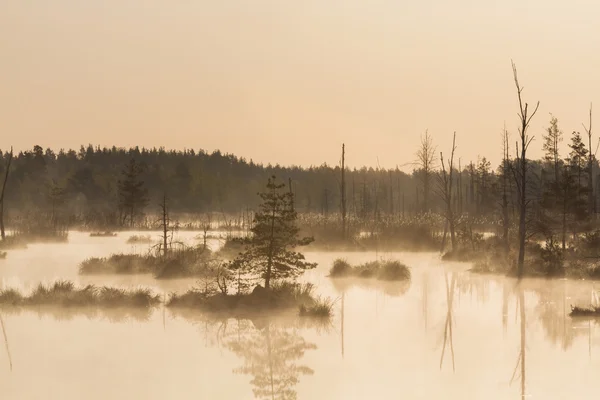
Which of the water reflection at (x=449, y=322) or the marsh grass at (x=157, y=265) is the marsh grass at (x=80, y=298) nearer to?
the marsh grass at (x=157, y=265)

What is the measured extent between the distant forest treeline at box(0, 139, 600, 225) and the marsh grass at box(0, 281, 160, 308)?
49.3 m

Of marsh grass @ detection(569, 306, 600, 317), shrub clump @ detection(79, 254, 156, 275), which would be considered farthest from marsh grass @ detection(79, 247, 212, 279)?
marsh grass @ detection(569, 306, 600, 317)

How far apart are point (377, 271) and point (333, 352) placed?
14872mm

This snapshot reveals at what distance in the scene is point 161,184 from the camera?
415 feet

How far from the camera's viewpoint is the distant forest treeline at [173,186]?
317ft

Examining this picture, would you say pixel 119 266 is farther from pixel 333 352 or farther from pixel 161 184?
pixel 161 184

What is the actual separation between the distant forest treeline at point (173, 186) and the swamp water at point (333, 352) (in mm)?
52615

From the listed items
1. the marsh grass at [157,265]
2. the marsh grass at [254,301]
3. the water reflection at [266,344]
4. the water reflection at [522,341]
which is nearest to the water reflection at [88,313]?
the water reflection at [266,344]

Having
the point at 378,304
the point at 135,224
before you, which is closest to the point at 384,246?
the point at 378,304

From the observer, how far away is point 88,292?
80.3ft

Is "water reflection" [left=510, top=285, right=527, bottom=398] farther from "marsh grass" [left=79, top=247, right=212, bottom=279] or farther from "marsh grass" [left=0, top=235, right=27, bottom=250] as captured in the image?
"marsh grass" [left=0, top=235, right=27, bottom=250]

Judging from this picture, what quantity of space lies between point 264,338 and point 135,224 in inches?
2476

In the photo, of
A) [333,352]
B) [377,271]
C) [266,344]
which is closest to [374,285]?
[377,271]

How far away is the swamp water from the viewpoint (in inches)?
550
